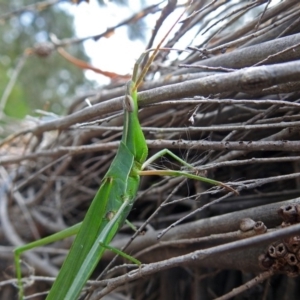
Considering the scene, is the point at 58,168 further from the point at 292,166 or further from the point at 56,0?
the point at 292,166

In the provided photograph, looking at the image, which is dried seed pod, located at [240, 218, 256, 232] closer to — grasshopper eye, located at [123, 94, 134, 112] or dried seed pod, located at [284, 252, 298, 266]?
dried seed pod, located at [284, 252, 298, 266]

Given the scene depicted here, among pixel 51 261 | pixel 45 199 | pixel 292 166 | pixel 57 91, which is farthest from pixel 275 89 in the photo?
pixel 57 91

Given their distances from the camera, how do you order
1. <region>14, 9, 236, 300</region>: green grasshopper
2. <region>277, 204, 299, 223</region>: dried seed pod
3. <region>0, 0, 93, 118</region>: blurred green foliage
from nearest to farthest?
<region>277, 204, 299, 223</region>: dried seed pod
<region>14, 9, 236, 300</region>: green grasshopper
<region>0, 0, 93, 118</region>: blurred green foliage

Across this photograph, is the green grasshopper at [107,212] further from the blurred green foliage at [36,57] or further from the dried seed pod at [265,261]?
the blurred green foliage at [36,57]

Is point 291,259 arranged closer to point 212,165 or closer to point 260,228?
point 260,228

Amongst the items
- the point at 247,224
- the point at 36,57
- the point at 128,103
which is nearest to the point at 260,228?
the point at 247,224

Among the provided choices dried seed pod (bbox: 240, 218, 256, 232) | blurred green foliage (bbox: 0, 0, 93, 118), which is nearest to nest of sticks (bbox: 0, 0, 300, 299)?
dried seed pod (bbox: 240, 218, 256, 232)

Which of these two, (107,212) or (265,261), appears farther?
(107,212)
